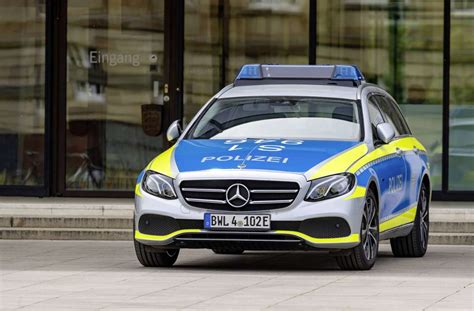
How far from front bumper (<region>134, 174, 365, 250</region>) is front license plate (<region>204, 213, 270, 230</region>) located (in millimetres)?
39

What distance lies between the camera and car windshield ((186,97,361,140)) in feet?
45.0

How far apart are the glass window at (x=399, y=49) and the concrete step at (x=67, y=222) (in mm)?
3970

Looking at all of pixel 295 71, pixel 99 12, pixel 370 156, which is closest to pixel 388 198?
pixel 370 156

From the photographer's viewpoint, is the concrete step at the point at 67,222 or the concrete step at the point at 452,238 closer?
the concrete step at the point at 452,238

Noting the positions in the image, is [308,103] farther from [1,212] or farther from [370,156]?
[1,212]

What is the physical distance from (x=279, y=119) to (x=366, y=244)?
1518 mm

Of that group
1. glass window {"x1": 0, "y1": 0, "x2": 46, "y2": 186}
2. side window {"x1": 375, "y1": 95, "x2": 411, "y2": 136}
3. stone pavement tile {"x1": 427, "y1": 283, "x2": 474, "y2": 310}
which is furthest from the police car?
glass window {"x1": 0, "y1": 0, "x2": 46, "y2": 186}

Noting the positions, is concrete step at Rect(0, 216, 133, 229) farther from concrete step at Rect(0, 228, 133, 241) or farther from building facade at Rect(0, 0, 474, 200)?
building facade at Rect(0, 0, 474, 200)

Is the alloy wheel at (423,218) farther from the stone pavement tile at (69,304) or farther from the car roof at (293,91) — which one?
the stone pavement tile at (69,304)

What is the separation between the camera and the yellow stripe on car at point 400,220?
13680 mm

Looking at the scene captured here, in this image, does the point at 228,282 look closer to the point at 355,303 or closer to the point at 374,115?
the point at 355,303

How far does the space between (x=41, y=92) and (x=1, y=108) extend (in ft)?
1.88

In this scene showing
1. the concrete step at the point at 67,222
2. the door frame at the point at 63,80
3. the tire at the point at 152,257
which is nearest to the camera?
the tire at the point at 152,257

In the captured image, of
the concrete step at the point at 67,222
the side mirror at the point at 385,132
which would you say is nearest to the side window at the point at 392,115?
the side mirror at the point at 385,132
